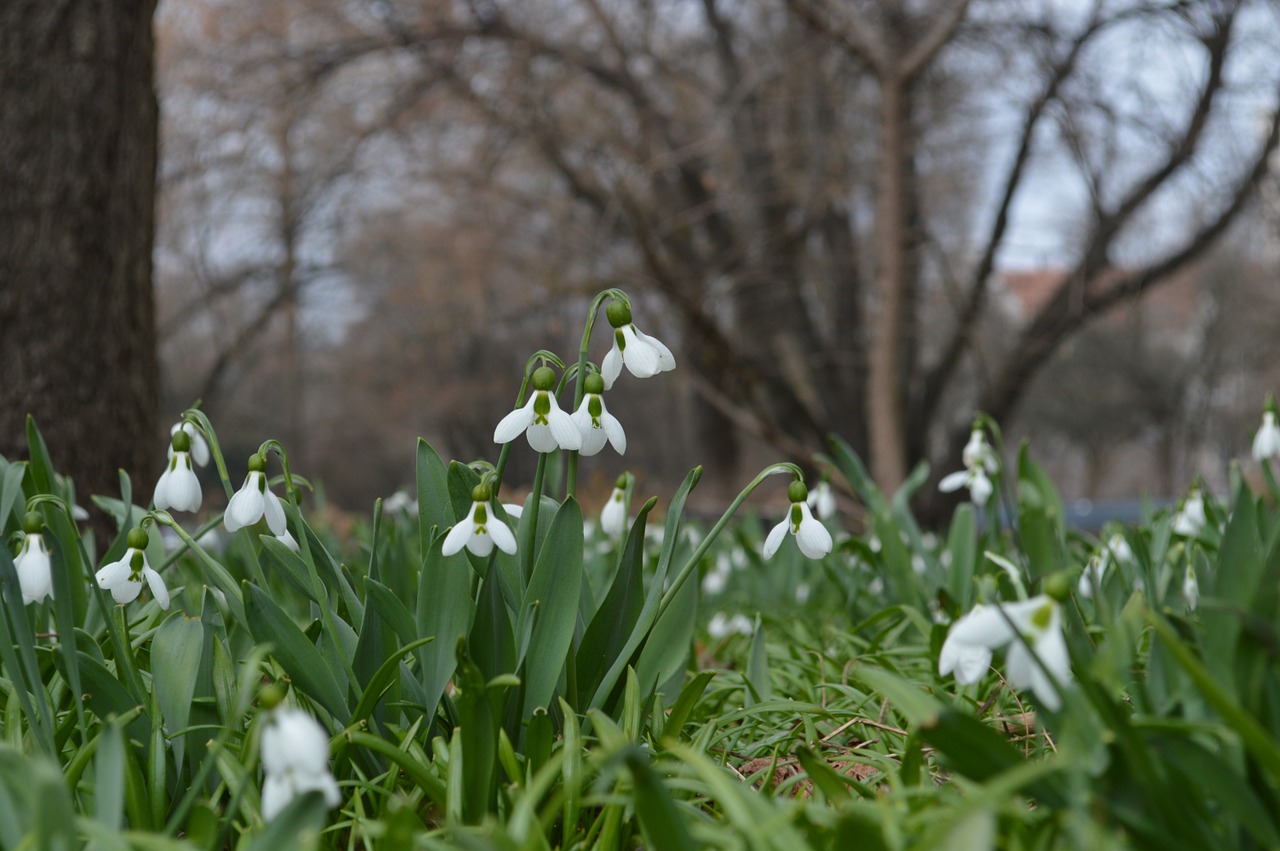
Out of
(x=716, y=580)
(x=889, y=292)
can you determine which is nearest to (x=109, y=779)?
(x=716, y=580)

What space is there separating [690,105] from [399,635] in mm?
7443

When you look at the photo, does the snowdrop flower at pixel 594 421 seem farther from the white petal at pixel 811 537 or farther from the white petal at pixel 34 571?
the white petal at pixel 34 571

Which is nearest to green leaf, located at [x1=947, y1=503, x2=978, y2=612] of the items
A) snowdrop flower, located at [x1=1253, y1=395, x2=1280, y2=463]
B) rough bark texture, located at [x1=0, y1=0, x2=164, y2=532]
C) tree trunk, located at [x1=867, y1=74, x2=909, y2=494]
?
snowdrop flower, located at [x1=1253, y1=395, x2=1280, y2=463]

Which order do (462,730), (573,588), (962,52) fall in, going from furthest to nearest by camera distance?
1. (962,52)
2. (573,588)
3. (462,730)

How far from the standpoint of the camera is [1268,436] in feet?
7.77

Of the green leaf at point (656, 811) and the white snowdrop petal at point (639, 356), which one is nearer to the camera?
the green leaf at point (656, 811)

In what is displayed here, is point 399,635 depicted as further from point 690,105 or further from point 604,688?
point 690,105

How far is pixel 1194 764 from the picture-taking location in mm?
999

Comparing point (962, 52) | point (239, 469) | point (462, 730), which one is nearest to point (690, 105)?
point (962, 52)

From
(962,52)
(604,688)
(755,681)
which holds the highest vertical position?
(962,52)

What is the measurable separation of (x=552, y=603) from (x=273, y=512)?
430 millimetres

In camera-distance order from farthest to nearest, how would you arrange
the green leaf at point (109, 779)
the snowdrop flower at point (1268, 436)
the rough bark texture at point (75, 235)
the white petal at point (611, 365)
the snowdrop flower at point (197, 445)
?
the rough bark texture at point (75, 235)
the snowdrop flower at point (1268, 436)
the snowdrop flower at point (197, 445)
the white petal at point (611, 365)
the green leaf at point (109, 779)

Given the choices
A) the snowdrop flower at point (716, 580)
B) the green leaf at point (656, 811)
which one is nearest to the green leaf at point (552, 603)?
the green leaf at point (656, 811)

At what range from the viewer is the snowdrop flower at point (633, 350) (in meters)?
1.44
